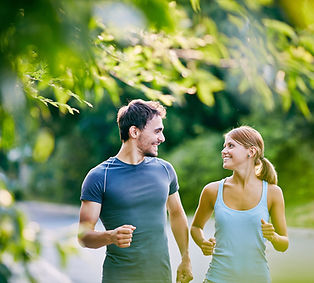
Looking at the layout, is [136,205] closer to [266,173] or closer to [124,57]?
[266,173]

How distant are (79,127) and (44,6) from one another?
1919cm

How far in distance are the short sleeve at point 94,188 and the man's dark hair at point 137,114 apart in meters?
0.35

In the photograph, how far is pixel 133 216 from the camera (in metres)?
2.88

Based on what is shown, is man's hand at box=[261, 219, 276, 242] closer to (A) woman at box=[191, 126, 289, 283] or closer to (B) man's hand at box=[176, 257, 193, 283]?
(A) woman at box=[191, 126, 289, 283]

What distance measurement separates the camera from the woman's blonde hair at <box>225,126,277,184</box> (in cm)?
298

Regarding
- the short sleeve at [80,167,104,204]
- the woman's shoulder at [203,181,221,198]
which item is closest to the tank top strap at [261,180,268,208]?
the woman's shoulder at [203,181,221,198]

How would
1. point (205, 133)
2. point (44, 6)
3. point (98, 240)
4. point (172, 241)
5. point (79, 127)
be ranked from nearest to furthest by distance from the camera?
point (44, 6)
point (98, 240)
point (172, 241)
point (205, 133)
point (79, 127)

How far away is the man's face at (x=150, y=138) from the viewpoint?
3.06 meters

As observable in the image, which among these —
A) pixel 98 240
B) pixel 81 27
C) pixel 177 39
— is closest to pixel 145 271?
pixel 98 240

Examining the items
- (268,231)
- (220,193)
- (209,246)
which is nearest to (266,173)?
(220,193)

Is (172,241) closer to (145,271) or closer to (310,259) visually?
(310,259)

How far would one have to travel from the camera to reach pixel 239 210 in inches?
113

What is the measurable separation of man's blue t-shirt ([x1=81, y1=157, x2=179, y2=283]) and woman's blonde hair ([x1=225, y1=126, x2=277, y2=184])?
0.50 metres

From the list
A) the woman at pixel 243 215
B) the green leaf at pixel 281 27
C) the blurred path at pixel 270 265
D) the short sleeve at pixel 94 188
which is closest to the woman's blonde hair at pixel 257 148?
the woman at pixel 243 215
